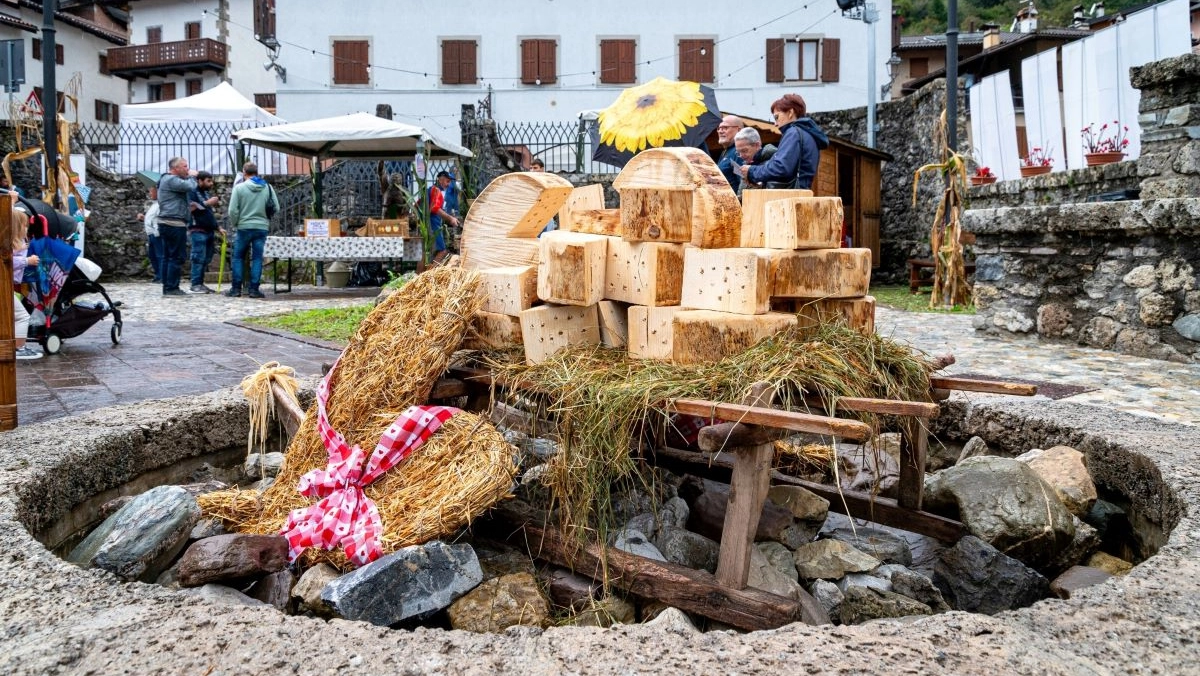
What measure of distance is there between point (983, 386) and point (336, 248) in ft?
41.7

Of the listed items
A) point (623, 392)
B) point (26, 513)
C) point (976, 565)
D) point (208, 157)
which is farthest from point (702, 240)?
point (208, 157)

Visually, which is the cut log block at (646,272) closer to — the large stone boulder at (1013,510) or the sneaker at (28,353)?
the large stone boulder at (1013,510)

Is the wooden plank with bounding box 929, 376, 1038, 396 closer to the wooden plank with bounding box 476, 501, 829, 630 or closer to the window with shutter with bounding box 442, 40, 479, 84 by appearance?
the wooden plank with bounding box 476, 501, 829, 630

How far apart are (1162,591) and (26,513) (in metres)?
2.80

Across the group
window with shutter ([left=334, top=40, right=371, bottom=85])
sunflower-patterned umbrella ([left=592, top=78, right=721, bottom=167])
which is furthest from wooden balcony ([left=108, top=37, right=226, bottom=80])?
sunflower-patterned umbrella ([left=592, top=78, right=721, bottom=167])

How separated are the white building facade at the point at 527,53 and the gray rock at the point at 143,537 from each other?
27762 mm

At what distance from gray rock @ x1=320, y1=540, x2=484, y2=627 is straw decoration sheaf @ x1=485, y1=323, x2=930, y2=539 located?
14.4 inches

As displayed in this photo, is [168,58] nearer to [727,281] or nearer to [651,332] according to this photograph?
[651,332]

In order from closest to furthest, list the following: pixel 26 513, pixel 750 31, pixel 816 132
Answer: pixel 26 513, pixel 816 132, pixel 750 31

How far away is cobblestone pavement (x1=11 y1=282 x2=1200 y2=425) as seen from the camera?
16.5 ft

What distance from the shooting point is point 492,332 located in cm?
337

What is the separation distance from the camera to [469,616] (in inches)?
100

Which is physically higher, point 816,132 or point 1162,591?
point 816,132

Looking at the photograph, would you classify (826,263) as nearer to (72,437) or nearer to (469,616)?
(469,616)
